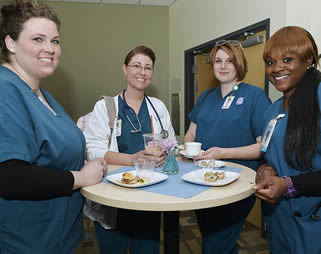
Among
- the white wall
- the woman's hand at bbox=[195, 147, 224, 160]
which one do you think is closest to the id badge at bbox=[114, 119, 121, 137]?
the woman's hand at bbox=[195, 147, 224, 160]

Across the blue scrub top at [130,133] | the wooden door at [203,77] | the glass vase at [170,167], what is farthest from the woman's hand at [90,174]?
the wooden door at [203,77]

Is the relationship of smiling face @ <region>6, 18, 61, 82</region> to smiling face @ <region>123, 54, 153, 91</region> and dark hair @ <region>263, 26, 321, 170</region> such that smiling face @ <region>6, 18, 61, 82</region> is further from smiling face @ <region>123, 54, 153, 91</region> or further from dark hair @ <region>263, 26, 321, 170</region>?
dark hair @ <region>263, 26, 321, 170</region>

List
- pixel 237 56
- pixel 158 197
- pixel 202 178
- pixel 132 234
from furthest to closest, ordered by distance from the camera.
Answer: pixel 237 56 < pixel 132 234 < pixel 202 178 < pixel 158 197

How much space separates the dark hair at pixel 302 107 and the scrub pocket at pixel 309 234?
23 centimetres

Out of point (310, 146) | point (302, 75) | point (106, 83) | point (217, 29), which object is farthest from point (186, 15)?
point (310, 146)

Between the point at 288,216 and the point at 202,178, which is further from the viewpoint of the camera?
the point at 202,178

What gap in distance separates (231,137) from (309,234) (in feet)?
2.46

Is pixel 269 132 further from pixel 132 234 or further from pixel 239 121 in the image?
pixel 132 234

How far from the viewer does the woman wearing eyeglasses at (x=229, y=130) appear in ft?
5.38

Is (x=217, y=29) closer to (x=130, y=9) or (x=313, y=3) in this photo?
(x=313, y=3)

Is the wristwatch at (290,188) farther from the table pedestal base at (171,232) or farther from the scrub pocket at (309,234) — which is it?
the table pedestal base at (171,232)

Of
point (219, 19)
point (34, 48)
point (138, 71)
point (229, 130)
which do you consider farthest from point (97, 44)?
point (34, 48)

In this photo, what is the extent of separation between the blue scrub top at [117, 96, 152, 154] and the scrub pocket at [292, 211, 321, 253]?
3.27 ft

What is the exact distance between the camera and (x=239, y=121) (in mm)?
1724
